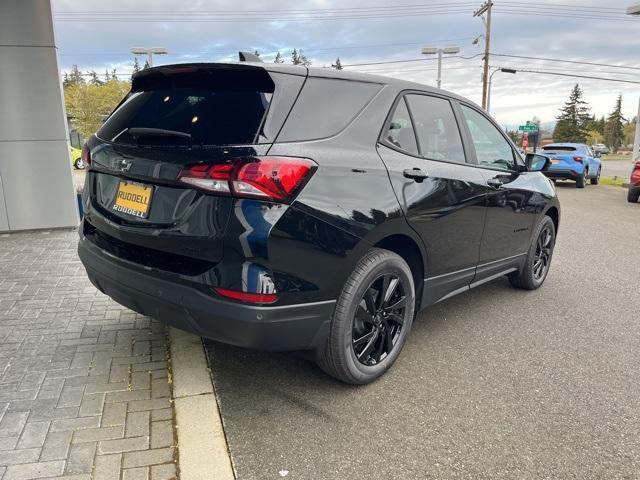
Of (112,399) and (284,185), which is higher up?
(284,185)

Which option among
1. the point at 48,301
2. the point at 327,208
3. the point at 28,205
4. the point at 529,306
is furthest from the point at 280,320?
the point at 28,205

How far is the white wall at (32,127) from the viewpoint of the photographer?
6434mm

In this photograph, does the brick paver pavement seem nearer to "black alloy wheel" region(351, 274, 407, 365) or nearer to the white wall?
"black alloy wheel" region(351, 274, 407, 365)

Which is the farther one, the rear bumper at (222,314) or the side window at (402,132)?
the side window at (402,132)

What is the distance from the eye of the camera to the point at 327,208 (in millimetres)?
2559

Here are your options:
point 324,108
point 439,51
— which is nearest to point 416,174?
point 324,108

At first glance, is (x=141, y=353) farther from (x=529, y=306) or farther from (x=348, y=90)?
(x=529, y=306)

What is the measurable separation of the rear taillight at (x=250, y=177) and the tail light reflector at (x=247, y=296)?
Result: 0.44 meters

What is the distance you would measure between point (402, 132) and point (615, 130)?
4694 inches

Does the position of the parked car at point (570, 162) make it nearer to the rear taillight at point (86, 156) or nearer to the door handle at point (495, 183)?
the door handle at point (495, 183)

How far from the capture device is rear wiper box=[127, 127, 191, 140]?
2574 mm

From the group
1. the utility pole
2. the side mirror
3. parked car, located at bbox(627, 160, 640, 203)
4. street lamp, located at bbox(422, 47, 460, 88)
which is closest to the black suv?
the side mirror

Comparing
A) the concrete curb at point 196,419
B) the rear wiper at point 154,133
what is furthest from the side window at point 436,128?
the concrete curb at point 196,419

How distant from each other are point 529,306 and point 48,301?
4088mm
